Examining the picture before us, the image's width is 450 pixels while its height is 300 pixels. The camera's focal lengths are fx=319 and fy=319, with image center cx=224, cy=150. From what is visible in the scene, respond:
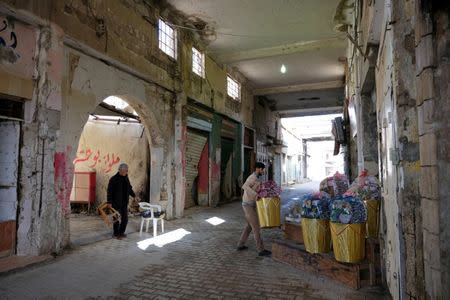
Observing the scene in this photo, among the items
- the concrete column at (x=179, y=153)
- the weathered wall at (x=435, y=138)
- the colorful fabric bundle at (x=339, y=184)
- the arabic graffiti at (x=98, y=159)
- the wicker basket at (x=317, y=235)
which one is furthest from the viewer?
the arabic graffiti at (x=98, y=159)

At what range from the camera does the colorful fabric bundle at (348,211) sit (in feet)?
13.3

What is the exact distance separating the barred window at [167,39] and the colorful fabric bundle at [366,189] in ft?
22.0

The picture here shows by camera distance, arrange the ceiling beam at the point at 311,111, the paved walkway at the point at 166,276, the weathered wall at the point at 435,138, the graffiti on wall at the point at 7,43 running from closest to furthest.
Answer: the weathered wall at the point at 435,138, the paved walkway at the point at 166,276, the graffiti on wall at the point at 7,43, the ceiling beam at the point at 311,111

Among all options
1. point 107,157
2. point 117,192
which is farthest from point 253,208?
point 107,157

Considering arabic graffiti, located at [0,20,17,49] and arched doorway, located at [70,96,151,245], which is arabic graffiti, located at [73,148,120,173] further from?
arabic graffiti, located at [0,20,17,49]

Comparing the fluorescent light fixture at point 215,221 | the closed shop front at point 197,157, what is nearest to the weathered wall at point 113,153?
the closed shop front at point 197,157

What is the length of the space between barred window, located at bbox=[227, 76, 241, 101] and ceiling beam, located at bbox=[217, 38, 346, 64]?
1624 millimetres

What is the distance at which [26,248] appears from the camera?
5203 mm

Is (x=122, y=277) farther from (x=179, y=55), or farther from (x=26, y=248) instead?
(x=179, y=55)

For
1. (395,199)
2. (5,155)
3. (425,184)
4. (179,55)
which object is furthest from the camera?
(179,55)

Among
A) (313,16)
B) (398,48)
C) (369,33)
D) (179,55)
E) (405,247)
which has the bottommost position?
(405,247)

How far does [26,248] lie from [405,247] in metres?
5.43

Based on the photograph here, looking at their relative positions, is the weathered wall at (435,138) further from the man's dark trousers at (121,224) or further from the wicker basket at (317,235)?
the man's dark trousers at (121,224)

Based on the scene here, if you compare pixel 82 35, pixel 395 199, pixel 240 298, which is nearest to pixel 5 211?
pixel 82 35
